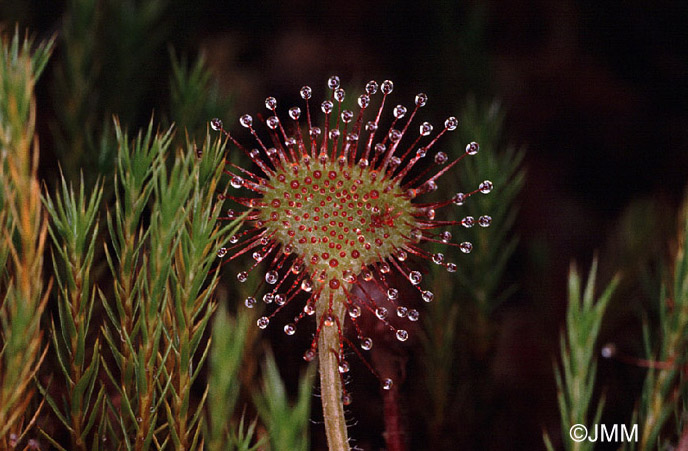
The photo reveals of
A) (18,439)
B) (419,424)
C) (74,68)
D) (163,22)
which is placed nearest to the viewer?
(18,439)

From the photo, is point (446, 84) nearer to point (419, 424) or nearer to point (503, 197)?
point (503, 197)

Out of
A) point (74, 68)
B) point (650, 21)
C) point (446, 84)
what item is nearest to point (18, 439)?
point (74, 68)

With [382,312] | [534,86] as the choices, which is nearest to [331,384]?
[382,312]

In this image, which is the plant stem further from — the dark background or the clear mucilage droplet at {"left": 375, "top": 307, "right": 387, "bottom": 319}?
the dark background

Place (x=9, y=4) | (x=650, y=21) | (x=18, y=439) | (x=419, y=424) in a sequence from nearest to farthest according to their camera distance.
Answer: (x=18, y=439)
(x=419, y=424)
(x=9, y=4)
(x=650, y=21)

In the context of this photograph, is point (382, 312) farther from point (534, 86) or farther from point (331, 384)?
point (534, 86)

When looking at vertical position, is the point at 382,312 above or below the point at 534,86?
below

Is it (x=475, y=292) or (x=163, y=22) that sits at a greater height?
(x=163, y=22)
